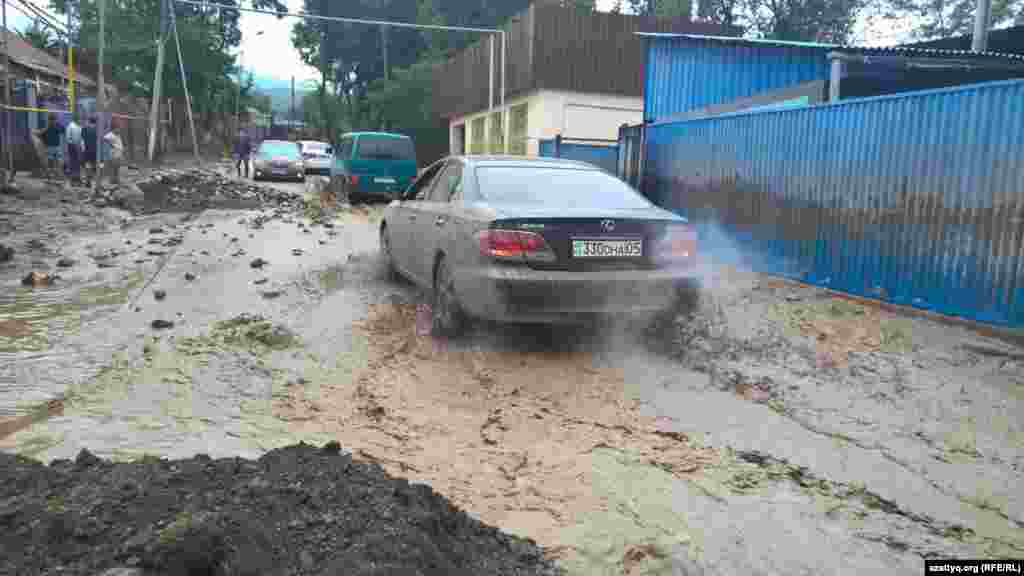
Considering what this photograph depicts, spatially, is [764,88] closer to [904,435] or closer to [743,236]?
[743,236]

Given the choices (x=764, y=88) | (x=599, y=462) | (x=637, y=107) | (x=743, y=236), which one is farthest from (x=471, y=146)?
(x=599, y=462)

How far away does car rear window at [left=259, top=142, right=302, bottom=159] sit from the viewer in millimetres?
26547

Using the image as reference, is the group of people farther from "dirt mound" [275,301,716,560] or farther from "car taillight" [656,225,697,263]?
"car taillight" [656,225,697,263]

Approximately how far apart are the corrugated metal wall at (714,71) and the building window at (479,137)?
1464cm

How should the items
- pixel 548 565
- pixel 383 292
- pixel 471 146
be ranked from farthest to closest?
1. pixel 471 146
2. pixel 383 292
3. pixel 548 565

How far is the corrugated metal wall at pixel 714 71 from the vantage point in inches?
489

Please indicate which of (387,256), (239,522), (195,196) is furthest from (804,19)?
(239,522)

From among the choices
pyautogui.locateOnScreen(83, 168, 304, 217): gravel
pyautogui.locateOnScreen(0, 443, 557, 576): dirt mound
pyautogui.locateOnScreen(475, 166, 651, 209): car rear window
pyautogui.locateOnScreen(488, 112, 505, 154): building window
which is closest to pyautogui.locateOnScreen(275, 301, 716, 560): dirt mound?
pyautogui.locateOnScreen(0, 443, 557, 576): dirt mound

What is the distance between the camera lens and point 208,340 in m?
5.42

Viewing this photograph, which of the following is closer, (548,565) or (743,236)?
(548,565)

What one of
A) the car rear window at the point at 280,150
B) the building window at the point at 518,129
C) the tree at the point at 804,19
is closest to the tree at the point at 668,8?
the tree at the point at 804,19

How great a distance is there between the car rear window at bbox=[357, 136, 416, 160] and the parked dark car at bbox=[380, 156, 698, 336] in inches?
473

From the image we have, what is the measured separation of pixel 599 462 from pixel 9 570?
2423 mm

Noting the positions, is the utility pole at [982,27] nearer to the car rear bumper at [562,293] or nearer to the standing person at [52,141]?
the car rear bumper at [562,293]
